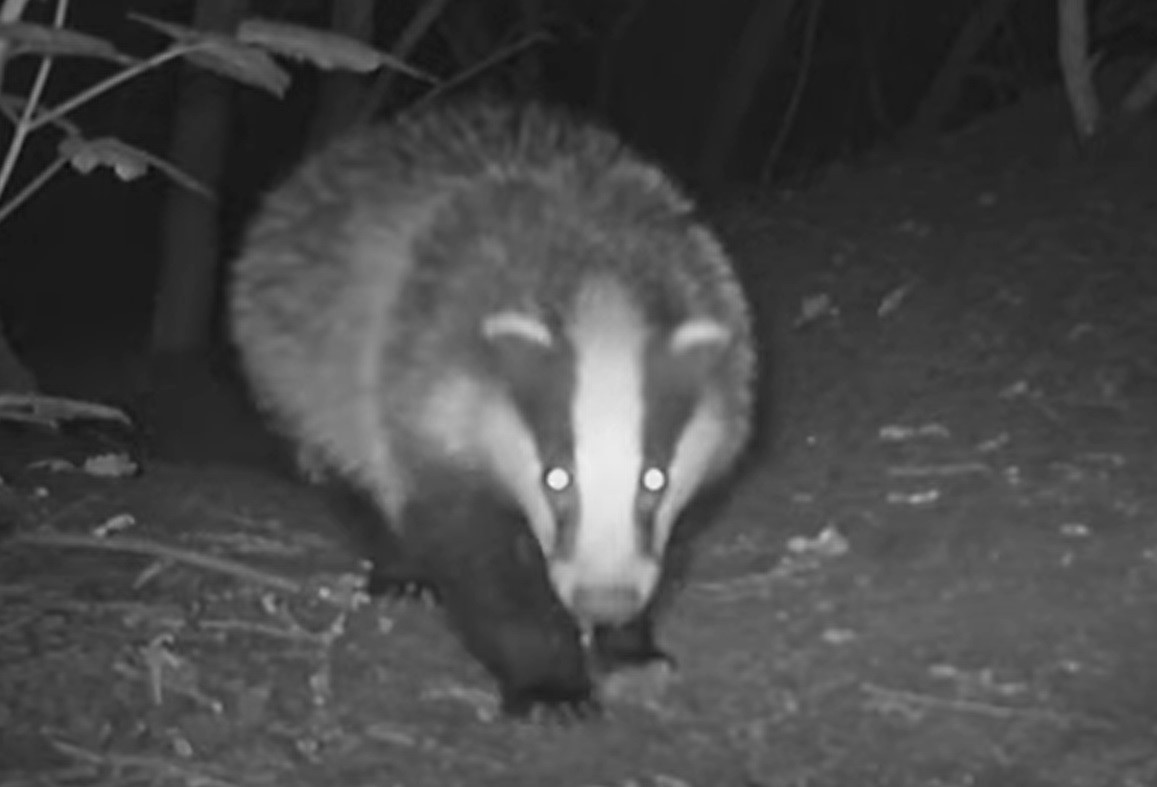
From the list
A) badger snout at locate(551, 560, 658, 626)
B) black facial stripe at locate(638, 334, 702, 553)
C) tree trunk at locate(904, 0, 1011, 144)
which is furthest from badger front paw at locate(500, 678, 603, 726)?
tree trunk at locate(904, 0, 1011, 144)

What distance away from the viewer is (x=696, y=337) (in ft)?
13.6

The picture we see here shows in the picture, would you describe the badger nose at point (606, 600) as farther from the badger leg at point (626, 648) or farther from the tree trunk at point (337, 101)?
the tree trunk at point (337, 101)

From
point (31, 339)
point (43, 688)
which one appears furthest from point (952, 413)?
point (31, 339)

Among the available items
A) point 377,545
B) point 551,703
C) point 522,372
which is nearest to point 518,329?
point 522,372

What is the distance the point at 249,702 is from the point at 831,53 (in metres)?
12.7

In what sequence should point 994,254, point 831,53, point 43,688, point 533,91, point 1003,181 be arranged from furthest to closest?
point 831,53
point 533,91
point 1003,181
point 994,254
point 43,688

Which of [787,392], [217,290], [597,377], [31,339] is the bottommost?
[31,339]

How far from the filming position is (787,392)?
6.29 m

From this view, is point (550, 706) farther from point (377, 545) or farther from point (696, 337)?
point (377, 545)

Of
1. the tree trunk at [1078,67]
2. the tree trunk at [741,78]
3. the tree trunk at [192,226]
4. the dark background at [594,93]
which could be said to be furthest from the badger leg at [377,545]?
the tree trunk at [741,78]

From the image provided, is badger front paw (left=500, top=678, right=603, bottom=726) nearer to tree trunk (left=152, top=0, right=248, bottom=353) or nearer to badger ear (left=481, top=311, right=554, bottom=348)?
badger ear (left=481, top=311, right=554, bottom=348)

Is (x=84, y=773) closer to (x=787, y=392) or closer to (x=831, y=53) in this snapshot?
(x=787, y=392)

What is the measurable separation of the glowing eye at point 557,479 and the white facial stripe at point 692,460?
162mm

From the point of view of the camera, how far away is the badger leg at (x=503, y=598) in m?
4.23
